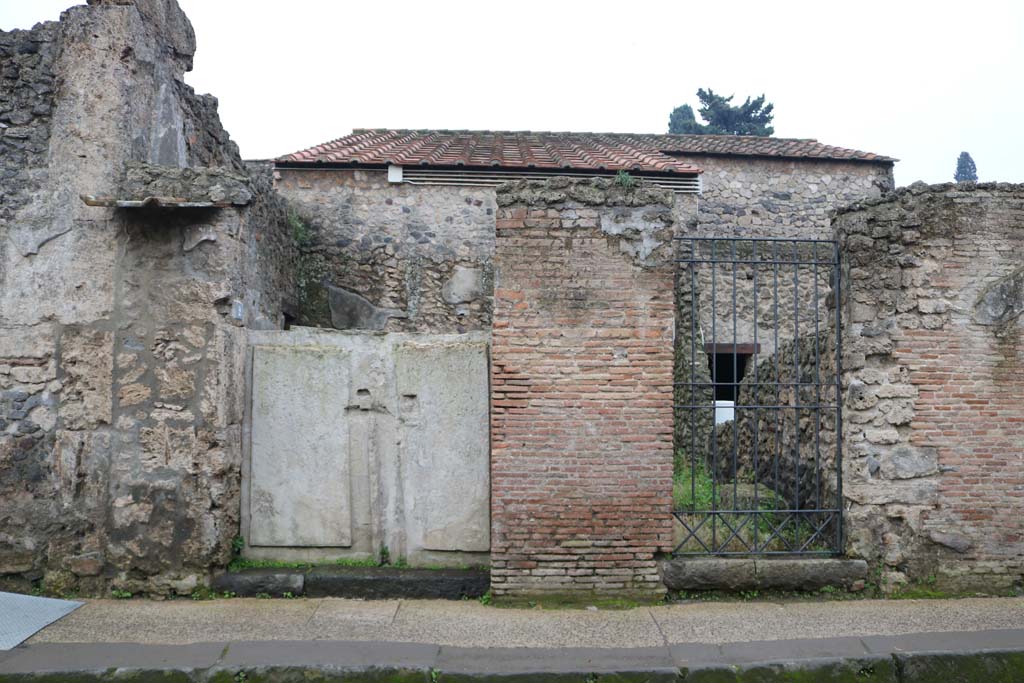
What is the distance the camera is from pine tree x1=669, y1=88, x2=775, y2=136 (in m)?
31.9

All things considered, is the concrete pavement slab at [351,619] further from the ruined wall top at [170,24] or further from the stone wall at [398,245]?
the stone wall at [398,245]

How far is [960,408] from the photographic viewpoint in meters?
5.18

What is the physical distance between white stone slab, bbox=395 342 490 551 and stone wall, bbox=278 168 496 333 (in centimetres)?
489

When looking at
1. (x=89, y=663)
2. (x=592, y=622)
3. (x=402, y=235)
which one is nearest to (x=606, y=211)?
(x=592, y=622)

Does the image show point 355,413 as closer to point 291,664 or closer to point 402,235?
point 291,664

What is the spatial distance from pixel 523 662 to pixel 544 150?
32.3ft

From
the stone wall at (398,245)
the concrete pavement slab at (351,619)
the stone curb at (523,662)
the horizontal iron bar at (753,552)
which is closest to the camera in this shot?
the stone curb at (523,662)

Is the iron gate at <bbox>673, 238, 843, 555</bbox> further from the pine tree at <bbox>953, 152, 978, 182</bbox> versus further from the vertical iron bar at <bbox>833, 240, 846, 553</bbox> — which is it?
the pine tree at <bbox>953, 152, 978, 182</bbox>

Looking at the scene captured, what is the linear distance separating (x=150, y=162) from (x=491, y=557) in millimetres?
3855

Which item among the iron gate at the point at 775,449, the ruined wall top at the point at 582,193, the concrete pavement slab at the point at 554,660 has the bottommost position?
the concrete pavement slab at the point at 554,660

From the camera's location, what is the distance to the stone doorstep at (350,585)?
5.12 metres

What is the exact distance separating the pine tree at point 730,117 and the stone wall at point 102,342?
28870 millimetres

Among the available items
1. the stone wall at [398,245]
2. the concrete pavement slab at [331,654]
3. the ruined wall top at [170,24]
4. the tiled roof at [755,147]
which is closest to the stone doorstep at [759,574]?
the concrete pavement slab at [331,654]

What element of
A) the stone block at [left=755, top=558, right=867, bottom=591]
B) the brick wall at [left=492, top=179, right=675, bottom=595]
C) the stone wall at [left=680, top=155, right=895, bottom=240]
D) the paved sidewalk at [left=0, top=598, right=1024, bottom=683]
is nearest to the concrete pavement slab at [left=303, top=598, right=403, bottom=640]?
the paved sidewalk at [left=0, top=598, right=1024, bottom=683]
